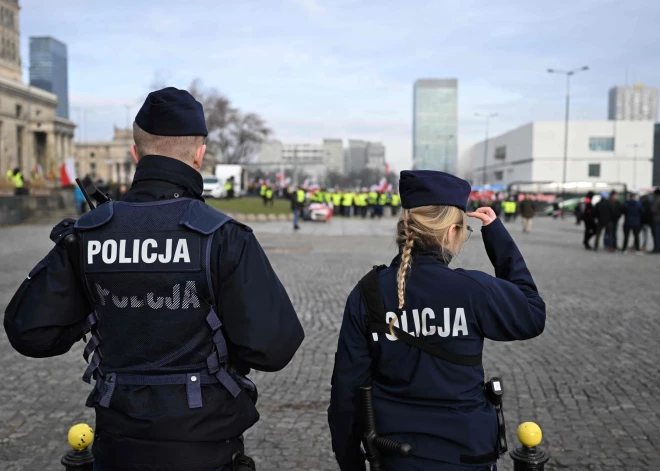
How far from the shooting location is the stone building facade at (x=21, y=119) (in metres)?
80.8

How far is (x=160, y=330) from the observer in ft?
7.68

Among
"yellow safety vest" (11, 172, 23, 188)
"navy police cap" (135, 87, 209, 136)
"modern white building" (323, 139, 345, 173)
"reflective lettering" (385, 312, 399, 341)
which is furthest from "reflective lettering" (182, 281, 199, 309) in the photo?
"modern white building" (323, 139, 345, 173)

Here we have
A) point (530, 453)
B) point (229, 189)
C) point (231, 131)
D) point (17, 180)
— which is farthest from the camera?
point (231, 131)

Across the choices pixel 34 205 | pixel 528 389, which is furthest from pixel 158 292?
pixel 34 205

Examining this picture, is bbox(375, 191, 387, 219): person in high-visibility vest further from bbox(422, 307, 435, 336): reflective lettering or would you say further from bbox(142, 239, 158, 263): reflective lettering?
bbox(142, 239, 158, 263): reflective lettering

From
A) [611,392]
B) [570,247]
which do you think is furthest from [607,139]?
[611,392]

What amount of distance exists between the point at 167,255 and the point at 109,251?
0.21 metres

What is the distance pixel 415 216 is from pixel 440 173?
18cm

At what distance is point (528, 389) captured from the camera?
245 inches

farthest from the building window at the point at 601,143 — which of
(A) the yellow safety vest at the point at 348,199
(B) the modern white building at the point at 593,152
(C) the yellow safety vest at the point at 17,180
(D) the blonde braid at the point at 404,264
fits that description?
(D) the blonde braid at the point at 404,264

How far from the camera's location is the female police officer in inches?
98.6

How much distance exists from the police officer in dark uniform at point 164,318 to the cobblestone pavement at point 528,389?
93 cm

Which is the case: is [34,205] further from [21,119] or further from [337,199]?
[21,119]

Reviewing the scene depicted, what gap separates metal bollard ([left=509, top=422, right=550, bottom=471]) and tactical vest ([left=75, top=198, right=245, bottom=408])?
4.76ft
